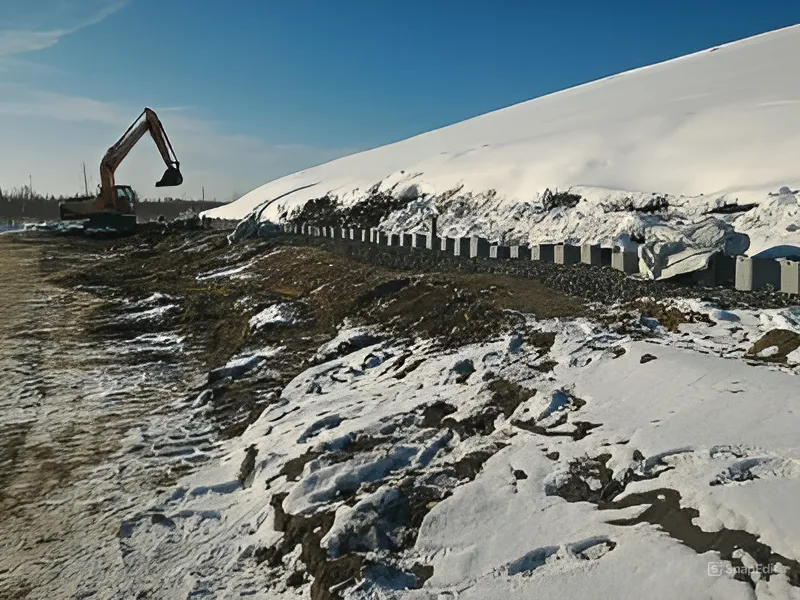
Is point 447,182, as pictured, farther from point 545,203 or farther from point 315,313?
point 315,313

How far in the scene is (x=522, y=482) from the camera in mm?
4309

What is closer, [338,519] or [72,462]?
[338,519]

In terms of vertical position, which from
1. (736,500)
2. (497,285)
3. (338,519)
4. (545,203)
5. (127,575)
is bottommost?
(127,575)

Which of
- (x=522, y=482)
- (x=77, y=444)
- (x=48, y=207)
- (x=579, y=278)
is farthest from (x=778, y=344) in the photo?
(x=48, y=207)

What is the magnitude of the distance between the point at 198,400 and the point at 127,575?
3.58 meters

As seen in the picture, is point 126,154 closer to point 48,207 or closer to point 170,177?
point 170,177

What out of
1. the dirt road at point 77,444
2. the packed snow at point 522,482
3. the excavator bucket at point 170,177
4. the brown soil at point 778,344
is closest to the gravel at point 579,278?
the packed snow at point 522,482

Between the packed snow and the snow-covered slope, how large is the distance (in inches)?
253

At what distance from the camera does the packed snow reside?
10.9 feet

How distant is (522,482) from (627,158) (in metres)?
21.1

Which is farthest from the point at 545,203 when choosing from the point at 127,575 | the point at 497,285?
the point at 127,575

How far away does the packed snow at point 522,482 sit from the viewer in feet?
10.9

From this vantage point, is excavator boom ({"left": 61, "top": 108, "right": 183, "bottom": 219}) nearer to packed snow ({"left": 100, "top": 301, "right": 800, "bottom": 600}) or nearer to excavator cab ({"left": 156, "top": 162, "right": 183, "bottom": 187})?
excavator cab ({"left": 156, "top": 162, "right": 183, "bottom": 187})

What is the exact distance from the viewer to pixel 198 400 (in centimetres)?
792
